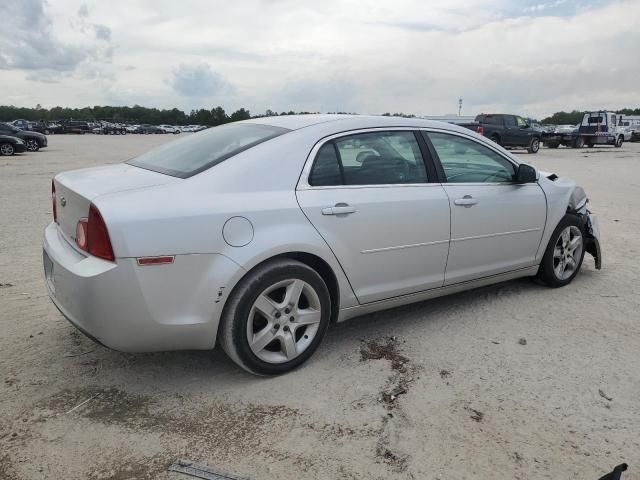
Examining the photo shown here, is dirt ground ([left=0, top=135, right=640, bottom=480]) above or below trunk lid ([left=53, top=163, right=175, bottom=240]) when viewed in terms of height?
below

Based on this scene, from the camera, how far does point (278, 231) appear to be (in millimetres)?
3078

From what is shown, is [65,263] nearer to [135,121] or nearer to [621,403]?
[621,403]

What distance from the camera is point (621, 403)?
299cm

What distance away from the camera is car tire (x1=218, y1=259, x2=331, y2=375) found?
3.02 metres

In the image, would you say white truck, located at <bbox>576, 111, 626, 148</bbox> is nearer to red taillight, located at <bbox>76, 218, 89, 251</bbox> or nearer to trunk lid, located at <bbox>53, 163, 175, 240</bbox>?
trunk lid, located at <bbox>53, 163, 175, 240</bbox>

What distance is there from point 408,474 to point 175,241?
157 cm

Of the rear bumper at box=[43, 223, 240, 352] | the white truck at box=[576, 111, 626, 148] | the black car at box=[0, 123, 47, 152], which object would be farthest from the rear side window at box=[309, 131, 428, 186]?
the white truck at box=[576, 111, 626, 148]

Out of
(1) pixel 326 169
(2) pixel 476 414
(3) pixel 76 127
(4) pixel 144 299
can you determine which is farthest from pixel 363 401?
(3) pixel 76 127

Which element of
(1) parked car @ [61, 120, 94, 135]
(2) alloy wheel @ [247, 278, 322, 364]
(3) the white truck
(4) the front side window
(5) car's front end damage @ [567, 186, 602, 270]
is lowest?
(2) alloy wheel @ [247, 278, 322, 364]

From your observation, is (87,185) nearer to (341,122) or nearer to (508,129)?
(341,122)

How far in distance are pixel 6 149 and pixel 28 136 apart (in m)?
2.68

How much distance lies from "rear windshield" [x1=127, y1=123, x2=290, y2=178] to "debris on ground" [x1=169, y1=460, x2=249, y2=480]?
1517 millimetres

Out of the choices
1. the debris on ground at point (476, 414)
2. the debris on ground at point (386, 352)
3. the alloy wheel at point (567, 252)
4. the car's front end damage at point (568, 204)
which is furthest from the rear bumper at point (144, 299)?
the alloy wheel at point (567, 252)

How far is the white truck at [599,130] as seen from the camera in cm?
3062
